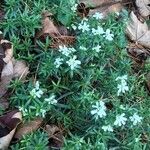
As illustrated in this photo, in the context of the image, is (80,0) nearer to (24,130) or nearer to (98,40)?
(98,40)

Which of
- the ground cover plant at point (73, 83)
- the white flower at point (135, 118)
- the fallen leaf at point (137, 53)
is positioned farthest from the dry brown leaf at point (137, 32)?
the white flower at point (135, 118)

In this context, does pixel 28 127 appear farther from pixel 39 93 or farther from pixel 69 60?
pixel 69 60

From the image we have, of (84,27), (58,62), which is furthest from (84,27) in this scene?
(58,62)

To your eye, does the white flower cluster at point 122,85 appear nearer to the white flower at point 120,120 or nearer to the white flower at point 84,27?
the white flower at point 120,120

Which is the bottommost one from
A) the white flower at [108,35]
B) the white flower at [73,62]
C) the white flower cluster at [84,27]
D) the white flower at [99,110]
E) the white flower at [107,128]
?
the white flower at [107,128]

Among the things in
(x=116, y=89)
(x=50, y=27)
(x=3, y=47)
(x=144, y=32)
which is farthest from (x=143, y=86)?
(x=3, y=47)

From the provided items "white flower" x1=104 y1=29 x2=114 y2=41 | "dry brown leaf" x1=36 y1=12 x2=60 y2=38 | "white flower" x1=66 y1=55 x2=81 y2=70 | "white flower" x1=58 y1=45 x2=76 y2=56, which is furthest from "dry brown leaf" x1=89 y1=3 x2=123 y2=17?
"white flower" x1=66 y1=55 x2=81 y2=70
